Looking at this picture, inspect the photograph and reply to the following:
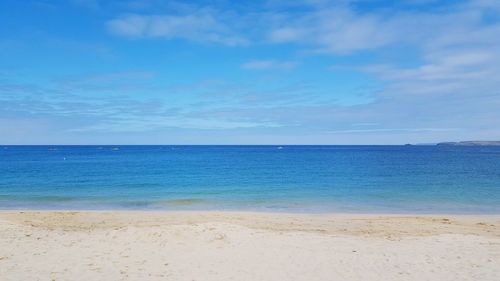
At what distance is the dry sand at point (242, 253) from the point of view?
929cm

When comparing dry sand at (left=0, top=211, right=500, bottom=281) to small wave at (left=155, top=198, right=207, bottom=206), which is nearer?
dry sand at (left=0, top=211, right=500, bottom=281)

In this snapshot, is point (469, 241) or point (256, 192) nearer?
point (469, 241)

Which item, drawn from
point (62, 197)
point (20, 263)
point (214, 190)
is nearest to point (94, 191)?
point (62, 197)

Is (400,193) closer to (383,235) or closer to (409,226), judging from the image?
(409,226)

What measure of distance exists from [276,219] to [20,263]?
1098cm

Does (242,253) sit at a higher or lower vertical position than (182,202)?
higher

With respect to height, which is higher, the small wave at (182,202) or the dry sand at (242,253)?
the dry sand at (242,253)

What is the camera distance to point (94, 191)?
31.0 meters

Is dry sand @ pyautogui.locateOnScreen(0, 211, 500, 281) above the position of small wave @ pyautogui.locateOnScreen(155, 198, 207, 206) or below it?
above

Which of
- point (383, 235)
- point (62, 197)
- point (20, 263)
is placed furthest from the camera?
point (62, 197)

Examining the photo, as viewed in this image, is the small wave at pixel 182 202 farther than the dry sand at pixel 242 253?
Yes

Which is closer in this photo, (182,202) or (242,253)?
(242,253)

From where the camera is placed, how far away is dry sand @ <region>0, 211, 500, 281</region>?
9289 millimetres

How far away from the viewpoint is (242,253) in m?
11.2
